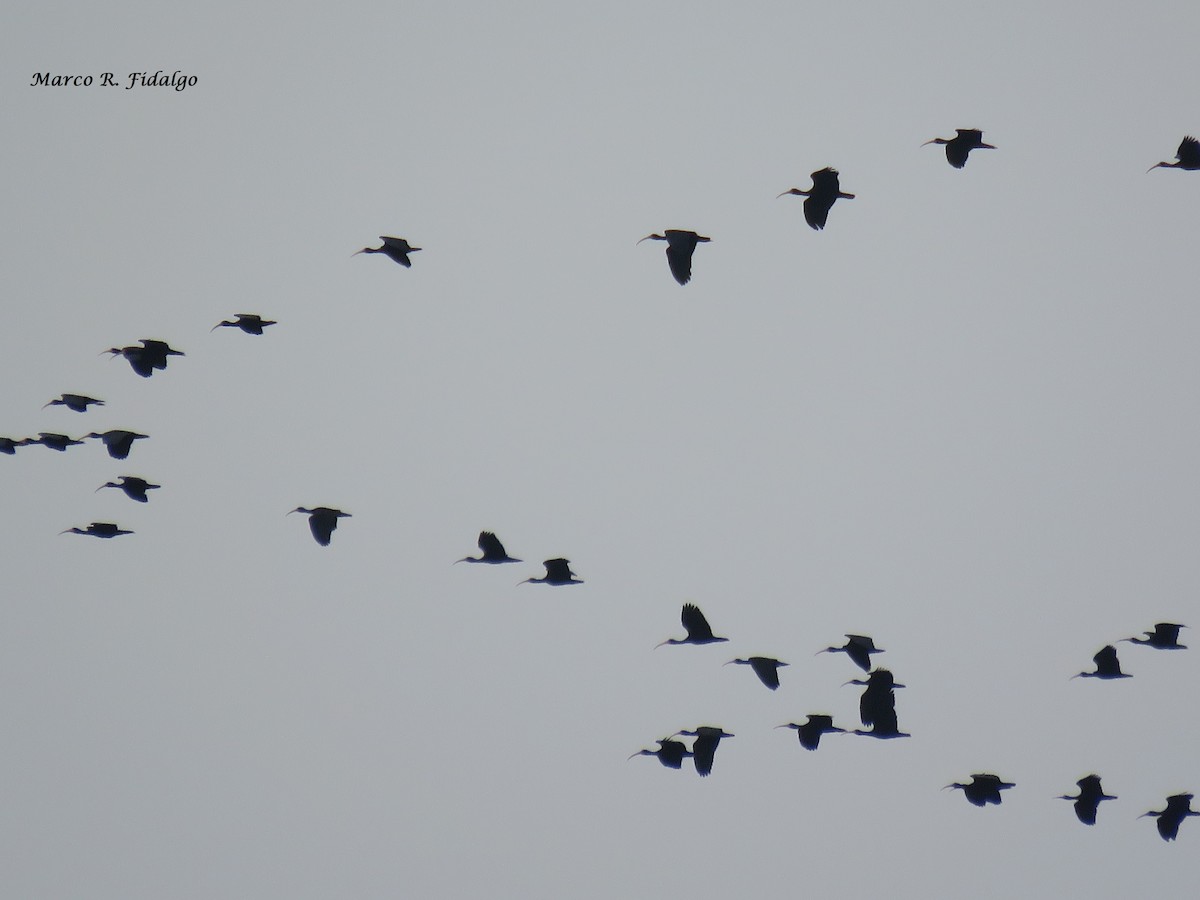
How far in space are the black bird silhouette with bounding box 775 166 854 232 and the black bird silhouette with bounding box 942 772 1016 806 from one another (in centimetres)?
980

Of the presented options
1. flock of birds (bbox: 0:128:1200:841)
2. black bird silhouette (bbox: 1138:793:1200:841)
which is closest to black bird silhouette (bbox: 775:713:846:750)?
flock of birds (bbox: 0:128:1200:841)

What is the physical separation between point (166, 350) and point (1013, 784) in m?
15.7

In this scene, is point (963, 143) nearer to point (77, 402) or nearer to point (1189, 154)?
point (1189, 154)

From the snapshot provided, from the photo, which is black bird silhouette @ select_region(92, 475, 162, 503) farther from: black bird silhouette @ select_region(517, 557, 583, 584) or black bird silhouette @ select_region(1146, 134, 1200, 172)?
black bird silhouette @ select_region(1146, 134, 1200, 172)

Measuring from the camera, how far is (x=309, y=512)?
35.0 meters

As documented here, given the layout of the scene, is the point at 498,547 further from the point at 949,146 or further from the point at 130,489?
the point at 949,146

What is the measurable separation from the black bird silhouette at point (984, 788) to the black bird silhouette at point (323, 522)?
1106 centimetres

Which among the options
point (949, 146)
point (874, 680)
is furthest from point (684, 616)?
point (949, 146)

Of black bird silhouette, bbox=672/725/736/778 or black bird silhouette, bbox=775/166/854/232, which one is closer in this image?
black bird silhouette, bbox=775/166/854/232

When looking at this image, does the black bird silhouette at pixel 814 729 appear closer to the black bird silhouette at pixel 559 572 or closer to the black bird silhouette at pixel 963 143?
the black bird silhouette at pixel 559 572

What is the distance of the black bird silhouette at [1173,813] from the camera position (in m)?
33.2

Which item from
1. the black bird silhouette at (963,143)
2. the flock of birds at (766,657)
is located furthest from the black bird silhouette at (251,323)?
the black bird silhouette at (963,143)

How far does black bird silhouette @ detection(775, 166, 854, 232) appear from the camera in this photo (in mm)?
30516

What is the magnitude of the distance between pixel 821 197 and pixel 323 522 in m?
10.1
